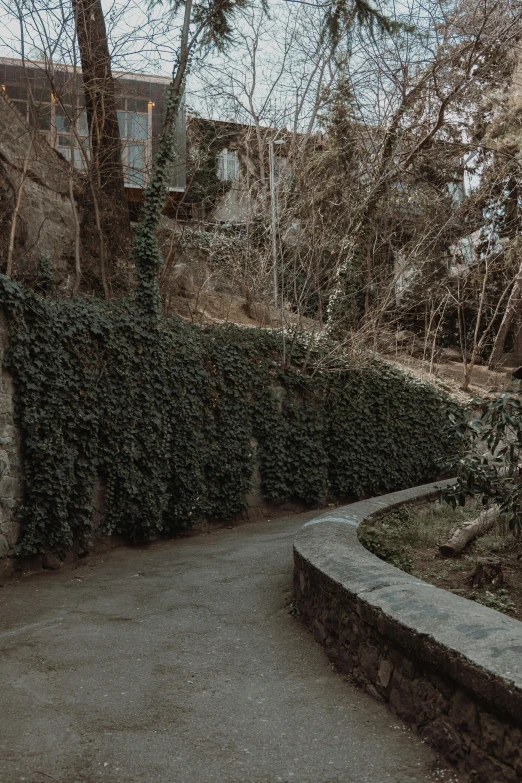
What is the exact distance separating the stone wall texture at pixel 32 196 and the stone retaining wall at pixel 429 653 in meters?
7.77

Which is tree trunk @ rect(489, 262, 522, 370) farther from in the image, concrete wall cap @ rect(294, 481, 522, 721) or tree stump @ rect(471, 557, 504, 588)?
concrete wall cap @ rect(294, 481, 522, 721)

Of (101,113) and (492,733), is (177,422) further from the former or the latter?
(492,733)

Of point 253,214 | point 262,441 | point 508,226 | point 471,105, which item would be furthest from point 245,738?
point 508,226

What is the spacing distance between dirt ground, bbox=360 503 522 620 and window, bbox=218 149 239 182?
14941 mm

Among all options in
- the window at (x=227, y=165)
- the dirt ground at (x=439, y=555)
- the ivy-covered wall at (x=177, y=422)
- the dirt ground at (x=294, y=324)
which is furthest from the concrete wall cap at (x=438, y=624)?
the window at (x=227, y=165)

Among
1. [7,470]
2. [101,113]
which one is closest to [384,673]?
[7,470]

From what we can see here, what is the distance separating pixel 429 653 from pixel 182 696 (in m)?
1.59

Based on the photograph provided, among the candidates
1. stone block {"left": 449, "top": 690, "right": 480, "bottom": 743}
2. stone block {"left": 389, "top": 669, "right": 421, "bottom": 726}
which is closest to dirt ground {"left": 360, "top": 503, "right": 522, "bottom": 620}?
stone block {"left": 389, "top": 669, "right": 421, "bottom": 726}

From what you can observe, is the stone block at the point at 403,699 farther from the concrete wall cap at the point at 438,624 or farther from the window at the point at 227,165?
the window at the point at 227,165

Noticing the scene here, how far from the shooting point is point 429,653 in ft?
10.2

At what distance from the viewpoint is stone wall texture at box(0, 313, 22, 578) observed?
7211 mm

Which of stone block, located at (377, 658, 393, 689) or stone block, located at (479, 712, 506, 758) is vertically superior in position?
stone block, located at (479, 712, 506, 758)

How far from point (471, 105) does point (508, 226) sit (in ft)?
14.8

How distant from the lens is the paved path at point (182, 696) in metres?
3.12
